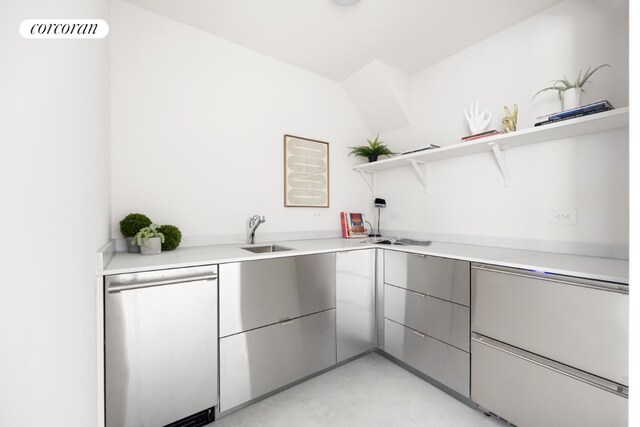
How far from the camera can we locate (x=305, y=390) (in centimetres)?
173

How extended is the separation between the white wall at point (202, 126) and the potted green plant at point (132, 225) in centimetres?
13

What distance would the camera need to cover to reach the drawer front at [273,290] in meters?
1.46

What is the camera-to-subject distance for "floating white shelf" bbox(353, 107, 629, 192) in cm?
137

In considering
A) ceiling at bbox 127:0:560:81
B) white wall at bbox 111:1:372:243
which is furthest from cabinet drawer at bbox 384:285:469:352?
ceiling at bbox 127:0:560:81

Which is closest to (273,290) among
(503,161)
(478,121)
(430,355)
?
(430,355)

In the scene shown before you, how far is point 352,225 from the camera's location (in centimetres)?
276

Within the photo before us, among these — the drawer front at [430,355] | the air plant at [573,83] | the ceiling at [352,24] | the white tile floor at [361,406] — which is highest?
the ceiling at [352,24]

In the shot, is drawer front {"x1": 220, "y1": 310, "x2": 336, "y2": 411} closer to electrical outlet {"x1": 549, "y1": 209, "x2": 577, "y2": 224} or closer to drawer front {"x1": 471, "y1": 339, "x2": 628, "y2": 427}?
drawer front {"x1": 471, "y1": 339, "x2": 628, "y2": 427}

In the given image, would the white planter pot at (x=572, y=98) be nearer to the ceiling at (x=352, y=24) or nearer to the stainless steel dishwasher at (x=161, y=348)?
the ceiling at (x=352, y=24)

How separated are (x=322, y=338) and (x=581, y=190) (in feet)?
6.51

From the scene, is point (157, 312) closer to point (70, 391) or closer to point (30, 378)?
point (70, 391)

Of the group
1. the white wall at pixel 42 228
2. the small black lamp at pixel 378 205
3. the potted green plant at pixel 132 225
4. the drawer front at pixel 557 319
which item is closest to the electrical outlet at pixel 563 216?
the drawer front at pixel 557 319

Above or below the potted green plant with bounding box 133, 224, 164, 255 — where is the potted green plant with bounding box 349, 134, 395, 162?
above

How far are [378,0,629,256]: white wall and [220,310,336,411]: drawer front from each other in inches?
57.3
